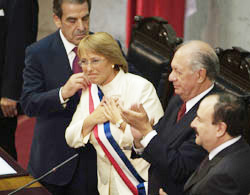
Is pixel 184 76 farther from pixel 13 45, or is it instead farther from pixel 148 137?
pixel 13 45

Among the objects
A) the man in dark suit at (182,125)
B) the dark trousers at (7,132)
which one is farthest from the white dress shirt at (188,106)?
the dark trousers at (7,132)

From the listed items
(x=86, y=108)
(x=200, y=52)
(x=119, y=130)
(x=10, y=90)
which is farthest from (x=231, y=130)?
(x=10, y=90)

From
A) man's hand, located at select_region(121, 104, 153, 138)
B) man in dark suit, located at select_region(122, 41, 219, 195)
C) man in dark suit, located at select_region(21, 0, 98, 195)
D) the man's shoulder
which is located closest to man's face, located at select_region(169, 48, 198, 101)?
man in dark suit, located at select_region(122, 41, 219, 195)

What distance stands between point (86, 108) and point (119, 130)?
24 centimetres

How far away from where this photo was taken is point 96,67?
9.96 ft

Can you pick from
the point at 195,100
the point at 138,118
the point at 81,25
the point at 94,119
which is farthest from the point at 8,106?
the point at 195,100

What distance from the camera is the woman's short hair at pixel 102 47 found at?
3027 mm

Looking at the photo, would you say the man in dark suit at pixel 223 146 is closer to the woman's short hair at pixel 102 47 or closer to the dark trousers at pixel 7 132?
the woman's short hair at pixel 102 47

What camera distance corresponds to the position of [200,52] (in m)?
2.58

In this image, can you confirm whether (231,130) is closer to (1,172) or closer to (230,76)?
(230,76)

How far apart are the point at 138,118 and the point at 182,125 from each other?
0.61ft

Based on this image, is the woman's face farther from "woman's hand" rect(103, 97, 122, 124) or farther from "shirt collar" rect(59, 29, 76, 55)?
"shirt collar" rect(59, 29, 76, 55)

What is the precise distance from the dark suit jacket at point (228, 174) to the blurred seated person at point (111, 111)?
665mm

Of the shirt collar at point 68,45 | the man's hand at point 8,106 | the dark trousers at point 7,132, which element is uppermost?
the shirt collar at point 68,45
